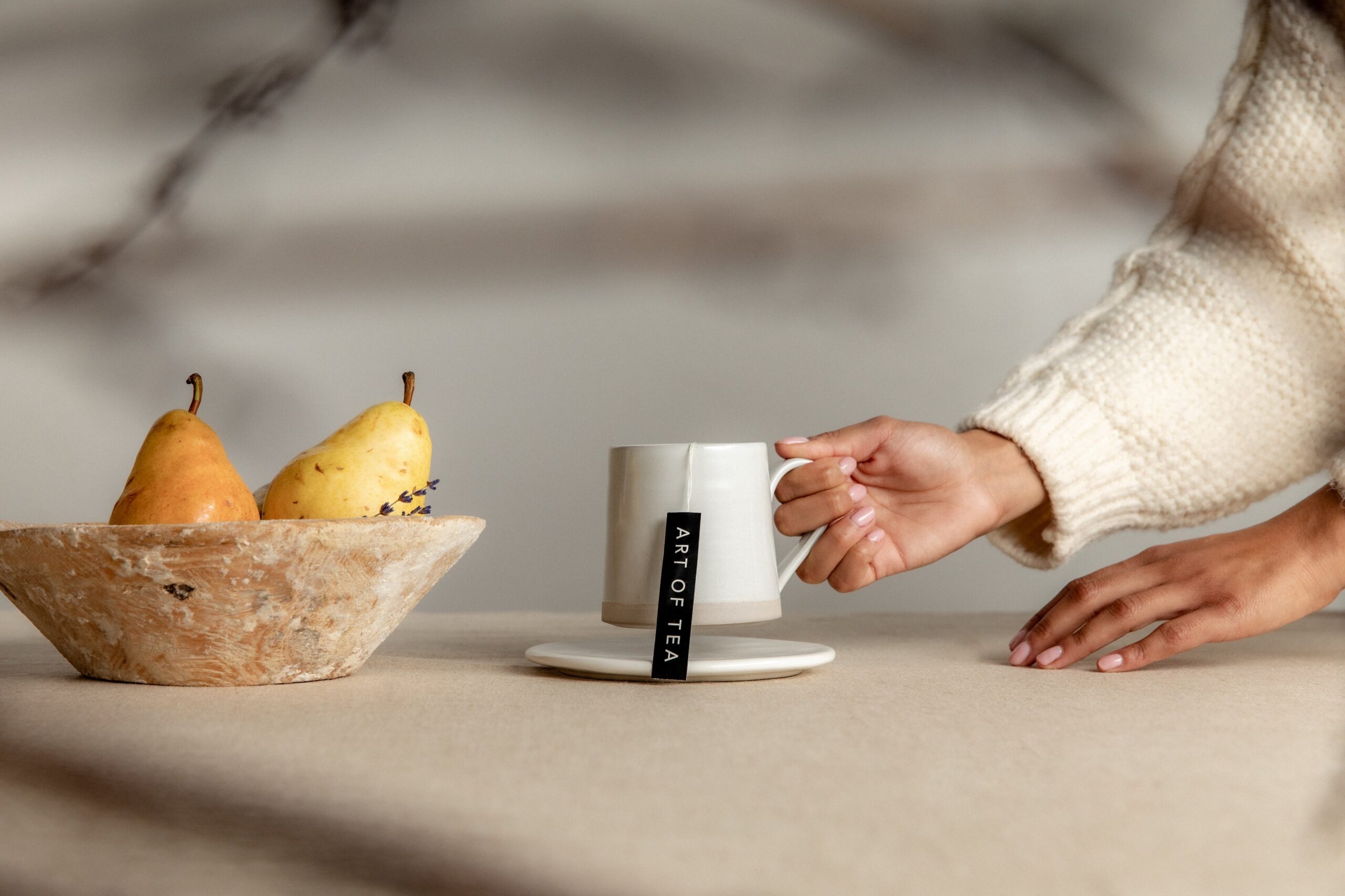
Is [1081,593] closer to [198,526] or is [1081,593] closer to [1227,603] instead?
[1227,603]

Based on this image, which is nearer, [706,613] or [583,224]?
[706,613]

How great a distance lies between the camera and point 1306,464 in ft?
3.17

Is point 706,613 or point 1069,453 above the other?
point 1069,453

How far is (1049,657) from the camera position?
779 millimetres

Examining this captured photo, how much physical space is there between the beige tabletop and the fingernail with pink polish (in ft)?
0.32

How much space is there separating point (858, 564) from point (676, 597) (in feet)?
0.88

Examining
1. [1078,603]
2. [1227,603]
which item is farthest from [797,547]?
[1227,603]

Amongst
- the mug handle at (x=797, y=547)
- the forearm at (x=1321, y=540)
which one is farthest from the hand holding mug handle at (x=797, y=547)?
the forearm at (x=1321, y=540)

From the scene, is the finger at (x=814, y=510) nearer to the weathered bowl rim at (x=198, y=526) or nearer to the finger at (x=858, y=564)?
the finger at (x=858, y=564)

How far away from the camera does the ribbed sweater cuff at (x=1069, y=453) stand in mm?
941

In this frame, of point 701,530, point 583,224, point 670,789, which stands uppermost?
Result: point 583,224

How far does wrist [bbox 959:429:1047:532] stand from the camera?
998 mm

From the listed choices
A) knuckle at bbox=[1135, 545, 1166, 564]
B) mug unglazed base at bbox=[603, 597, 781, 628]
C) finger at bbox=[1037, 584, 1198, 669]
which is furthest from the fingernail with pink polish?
mug unglazed base at bbox=[603, 597, 781, 628]

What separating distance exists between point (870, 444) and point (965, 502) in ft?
0.44
